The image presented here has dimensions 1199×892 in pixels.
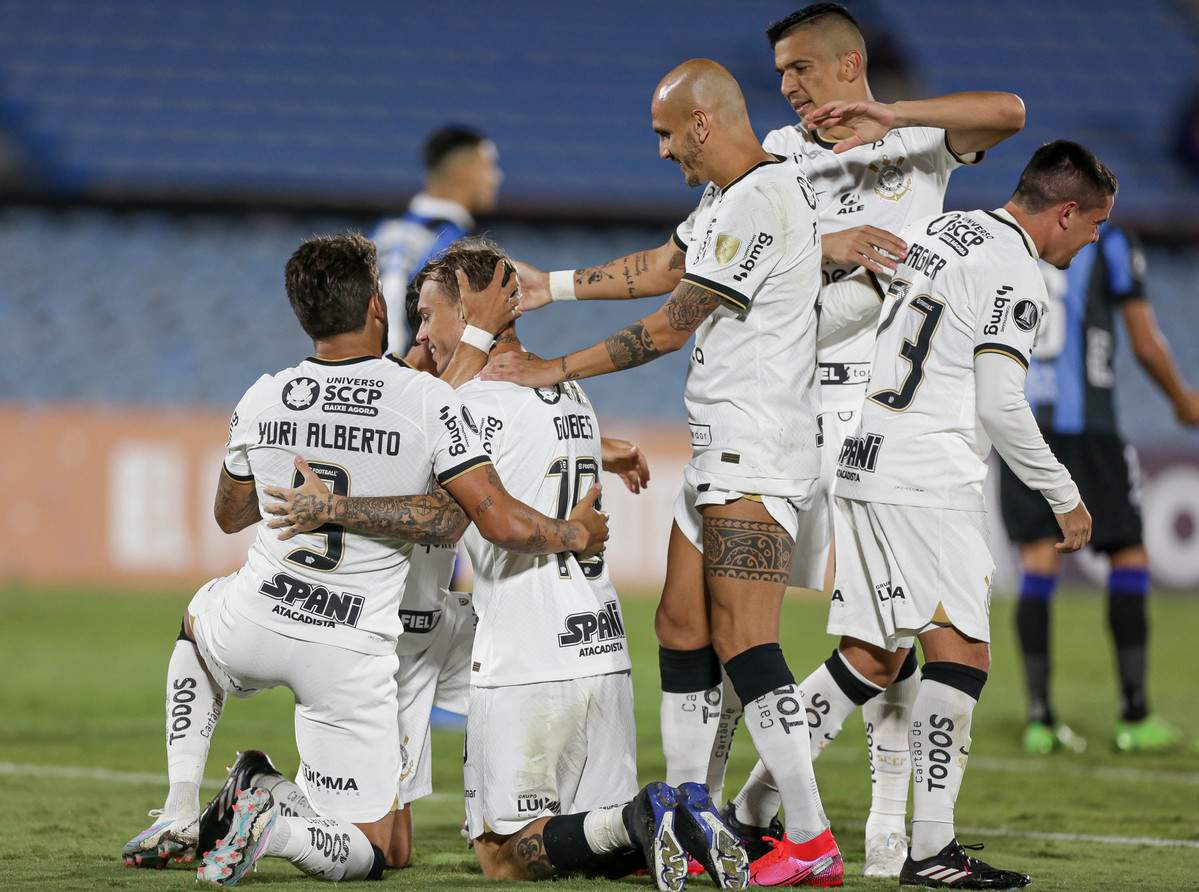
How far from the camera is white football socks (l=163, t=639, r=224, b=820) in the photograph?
15.0 ft

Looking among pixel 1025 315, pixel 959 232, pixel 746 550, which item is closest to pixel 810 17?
pixel 959 232

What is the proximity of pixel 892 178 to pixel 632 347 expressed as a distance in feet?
4.09

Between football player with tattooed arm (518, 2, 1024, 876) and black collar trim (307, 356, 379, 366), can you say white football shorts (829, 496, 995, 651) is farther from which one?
black collar trim (307, 356, 379, 366)

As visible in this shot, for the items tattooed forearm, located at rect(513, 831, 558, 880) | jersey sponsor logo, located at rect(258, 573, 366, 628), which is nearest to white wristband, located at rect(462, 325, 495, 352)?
jersey sponsor logo, located at rect(258, 573, 366, 628)

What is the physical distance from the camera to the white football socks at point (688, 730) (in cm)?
472

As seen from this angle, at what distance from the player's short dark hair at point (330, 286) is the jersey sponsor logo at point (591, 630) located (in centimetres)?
102

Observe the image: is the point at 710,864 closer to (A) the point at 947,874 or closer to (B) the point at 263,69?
(A) the point at 947,874

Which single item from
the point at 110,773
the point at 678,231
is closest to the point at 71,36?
the point at 110,773

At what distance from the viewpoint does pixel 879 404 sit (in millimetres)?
4695

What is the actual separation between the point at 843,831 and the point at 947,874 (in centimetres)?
119

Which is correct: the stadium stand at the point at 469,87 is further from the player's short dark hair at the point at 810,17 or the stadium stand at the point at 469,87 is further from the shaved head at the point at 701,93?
the shaved head at the point at 701,93

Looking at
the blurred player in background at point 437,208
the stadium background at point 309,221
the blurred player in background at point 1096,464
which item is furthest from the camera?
the stadium background at point 309,221

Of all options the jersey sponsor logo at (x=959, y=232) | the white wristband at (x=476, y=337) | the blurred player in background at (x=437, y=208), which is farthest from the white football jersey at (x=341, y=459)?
the blurred player in background at (x=437, y=208)

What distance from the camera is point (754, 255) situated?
4480 millimetres
